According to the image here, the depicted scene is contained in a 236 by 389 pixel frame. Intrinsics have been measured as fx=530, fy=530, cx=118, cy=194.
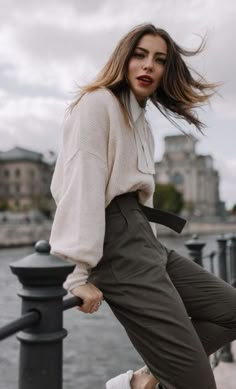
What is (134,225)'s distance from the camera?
5.81 feet

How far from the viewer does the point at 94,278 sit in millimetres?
1762

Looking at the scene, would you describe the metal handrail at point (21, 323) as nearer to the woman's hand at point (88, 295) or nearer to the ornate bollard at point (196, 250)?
the woman's hand at point (88, 295)

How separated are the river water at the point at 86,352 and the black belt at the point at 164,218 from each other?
4.76 metres

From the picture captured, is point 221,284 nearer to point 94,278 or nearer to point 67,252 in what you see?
point 94,278

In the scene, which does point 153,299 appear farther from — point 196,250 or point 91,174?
point 196,250

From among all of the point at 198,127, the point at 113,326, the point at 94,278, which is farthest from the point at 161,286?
the point at 113,326

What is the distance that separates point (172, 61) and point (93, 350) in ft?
22.8

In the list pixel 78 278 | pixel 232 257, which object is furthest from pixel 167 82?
pixel 232 257

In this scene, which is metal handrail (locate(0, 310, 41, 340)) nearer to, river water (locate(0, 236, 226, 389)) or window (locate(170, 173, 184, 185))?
river water (locate(0, 236, 226, 389))

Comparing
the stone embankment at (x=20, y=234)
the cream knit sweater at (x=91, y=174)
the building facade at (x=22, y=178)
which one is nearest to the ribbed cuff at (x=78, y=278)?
the cream knit sweater at (x=91, y=174)

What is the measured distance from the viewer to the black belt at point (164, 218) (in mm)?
1983

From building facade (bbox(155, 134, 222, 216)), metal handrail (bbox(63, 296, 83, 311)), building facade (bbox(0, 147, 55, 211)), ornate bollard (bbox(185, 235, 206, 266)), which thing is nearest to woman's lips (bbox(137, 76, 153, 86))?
metal handrail (bbox(63, 296, 83, 311))

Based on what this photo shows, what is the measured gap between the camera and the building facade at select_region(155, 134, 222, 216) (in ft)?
344

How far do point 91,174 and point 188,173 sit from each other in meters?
105
